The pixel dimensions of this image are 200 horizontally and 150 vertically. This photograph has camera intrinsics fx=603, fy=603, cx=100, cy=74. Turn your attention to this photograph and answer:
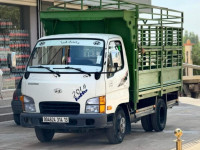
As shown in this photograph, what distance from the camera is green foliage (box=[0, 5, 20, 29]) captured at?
23.5m

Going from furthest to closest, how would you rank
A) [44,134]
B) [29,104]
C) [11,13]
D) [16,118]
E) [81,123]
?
[11,13] < [16,118] < [44,134] < [29,104] < [81,123]

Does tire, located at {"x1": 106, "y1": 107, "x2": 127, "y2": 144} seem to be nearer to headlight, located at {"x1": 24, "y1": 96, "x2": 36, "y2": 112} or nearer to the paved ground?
the paved ground

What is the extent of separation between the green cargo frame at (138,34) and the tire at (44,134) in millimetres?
1867

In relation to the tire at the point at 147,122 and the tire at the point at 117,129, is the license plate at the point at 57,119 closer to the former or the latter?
the tire at the point at 117,129

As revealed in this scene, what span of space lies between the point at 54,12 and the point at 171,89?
3.73 metres

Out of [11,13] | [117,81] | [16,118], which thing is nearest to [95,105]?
[117,81]

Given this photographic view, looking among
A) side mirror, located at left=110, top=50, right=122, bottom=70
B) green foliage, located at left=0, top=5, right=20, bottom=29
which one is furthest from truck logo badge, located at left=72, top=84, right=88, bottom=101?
green foliage, located at left=0, top=5, right=20, bottom=29

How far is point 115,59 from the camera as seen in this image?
12.0m

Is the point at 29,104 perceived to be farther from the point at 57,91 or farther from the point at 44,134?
the point at 44,134

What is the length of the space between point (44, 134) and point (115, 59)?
218 centimetres

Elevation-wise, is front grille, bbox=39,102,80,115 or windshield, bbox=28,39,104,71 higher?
windshield, bbox=28,39,104,71

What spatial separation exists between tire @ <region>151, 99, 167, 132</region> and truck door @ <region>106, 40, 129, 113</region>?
201 cm

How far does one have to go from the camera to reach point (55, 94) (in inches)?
451

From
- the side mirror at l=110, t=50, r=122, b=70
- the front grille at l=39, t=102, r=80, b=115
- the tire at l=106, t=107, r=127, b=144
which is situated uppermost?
the side mirror at l=110, t=50, r=122, b=70
